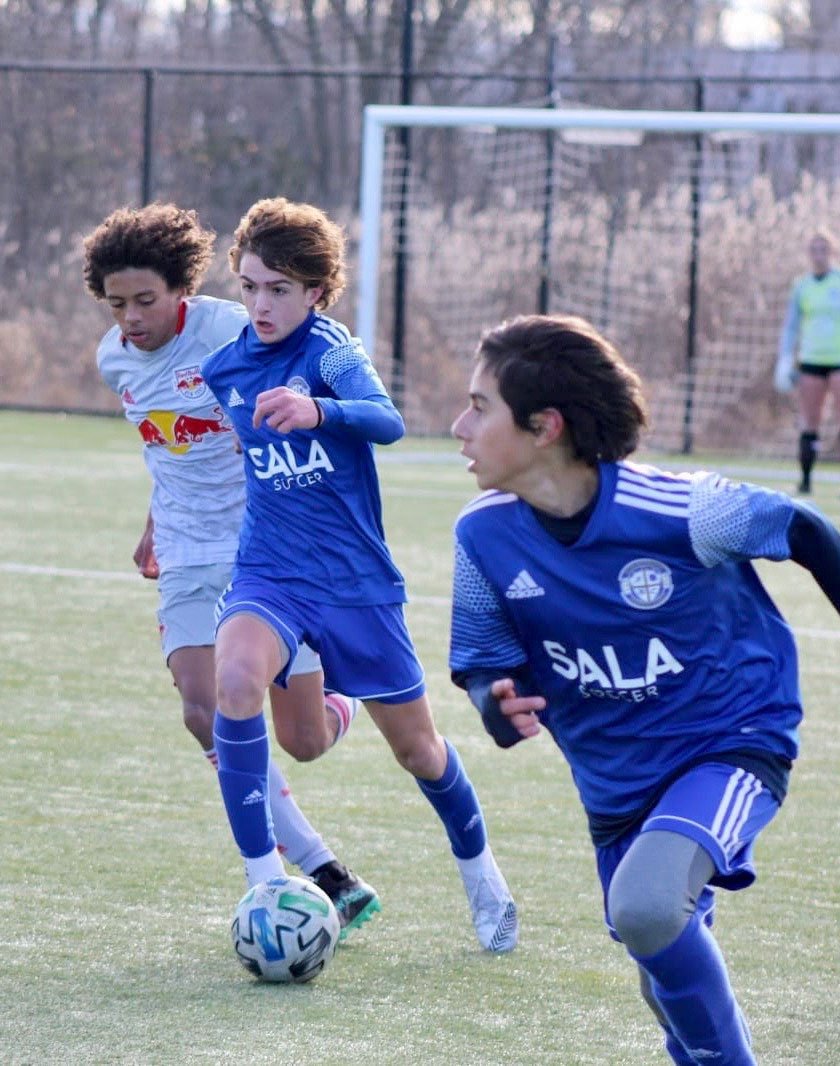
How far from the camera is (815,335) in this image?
13547 mm

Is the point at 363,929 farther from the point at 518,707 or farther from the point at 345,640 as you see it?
the point at 518,707

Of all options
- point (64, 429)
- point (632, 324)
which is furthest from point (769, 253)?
point (64, 429)

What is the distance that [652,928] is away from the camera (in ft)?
8.71

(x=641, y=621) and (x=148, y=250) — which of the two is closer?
(x=641, y=621)

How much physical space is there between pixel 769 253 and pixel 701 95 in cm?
169

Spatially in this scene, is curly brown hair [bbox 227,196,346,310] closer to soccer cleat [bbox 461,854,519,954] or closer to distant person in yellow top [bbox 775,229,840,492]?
soccer cleat [bbox 461,854,519,954]

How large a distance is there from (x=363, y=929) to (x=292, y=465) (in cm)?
102

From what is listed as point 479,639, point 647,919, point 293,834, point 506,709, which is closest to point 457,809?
point 293,834

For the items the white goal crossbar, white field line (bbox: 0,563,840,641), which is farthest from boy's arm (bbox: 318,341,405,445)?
the white goal crossbar

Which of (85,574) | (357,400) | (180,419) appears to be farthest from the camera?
(85,574)

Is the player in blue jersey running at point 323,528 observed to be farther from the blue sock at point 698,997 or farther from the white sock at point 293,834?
the blue sock at point 698,997

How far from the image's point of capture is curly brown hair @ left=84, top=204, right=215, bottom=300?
4.34m

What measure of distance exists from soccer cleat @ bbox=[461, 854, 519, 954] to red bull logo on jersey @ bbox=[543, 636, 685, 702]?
1.08m

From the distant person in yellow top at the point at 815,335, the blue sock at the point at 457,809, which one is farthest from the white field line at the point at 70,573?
the distant person in yellow top at the point at 815,335
